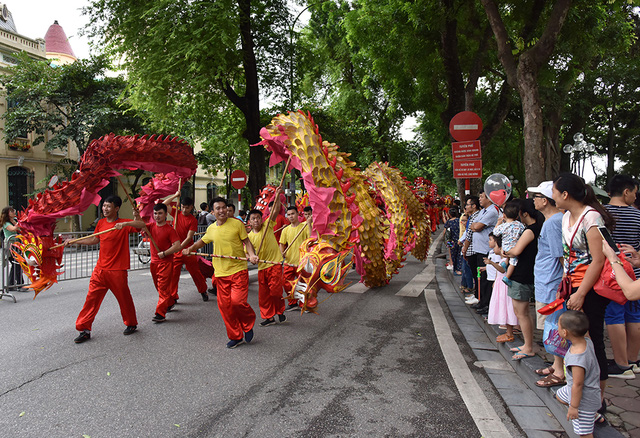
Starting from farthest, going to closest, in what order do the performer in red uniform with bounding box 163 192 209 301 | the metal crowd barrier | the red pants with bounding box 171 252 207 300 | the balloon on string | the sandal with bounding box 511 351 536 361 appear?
the metal crowd barrier
the performer in red uniform with bounding box 163 192 209 301
the red pants with bounding box 171 252 207 300
the balloon on string
the sandal with bounding box 511 351 536 361

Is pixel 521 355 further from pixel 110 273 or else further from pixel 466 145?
pixel 466 145

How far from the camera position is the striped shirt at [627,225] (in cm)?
363

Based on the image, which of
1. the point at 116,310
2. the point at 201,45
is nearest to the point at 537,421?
the point at 116,310

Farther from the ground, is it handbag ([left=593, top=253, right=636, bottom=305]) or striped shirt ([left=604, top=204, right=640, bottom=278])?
striped shirt ([left=604, top=204, right=640, bottom=278])

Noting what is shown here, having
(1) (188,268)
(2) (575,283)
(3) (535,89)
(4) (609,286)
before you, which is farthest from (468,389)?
(3) (535,89)

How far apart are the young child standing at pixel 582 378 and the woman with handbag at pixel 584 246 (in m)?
0.26

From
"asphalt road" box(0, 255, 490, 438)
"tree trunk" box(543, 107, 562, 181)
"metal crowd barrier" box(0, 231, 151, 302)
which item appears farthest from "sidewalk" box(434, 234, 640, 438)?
"tree trunk" box(543, 107, 562, 181)

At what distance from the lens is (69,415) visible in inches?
126

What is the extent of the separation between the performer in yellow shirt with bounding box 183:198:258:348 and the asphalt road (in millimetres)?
238

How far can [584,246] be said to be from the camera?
112 inches

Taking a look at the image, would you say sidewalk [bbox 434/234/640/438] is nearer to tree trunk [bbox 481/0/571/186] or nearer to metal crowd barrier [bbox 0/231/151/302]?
tree trunk [bbox 481/0/571/186]

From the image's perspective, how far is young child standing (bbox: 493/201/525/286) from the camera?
421 cm

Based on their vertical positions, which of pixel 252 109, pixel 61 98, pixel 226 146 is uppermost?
pixel 61 98

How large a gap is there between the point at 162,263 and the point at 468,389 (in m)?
4.57
